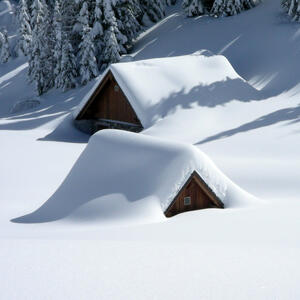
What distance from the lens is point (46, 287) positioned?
14.4 ft

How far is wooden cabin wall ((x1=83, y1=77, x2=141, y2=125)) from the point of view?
918 inches

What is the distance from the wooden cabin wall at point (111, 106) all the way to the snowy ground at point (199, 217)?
72.4 inches

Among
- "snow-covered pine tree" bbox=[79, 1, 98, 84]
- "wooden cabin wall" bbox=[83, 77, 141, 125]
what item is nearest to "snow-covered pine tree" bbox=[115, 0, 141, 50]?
"snow-covered pine tree" bbox=[79, 1, 98, 84]

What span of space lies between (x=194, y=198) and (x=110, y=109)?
1463 cm

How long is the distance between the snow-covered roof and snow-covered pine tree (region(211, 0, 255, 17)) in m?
10.4

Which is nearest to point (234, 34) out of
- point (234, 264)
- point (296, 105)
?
point (296, 105)

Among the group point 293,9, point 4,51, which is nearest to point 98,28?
point 293,9

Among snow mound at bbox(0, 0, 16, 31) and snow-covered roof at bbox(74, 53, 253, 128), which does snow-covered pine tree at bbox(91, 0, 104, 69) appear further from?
snow mound at bbox(0, 0, 16, 31)

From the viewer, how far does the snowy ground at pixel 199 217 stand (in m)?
4.61

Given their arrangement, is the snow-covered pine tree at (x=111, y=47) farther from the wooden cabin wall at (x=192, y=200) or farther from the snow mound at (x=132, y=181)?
the wooden cabin wall at (x=192, y=200)

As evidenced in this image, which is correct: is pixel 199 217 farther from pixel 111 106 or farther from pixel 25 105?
pixel 25 105

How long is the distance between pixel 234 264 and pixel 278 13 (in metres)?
30.8

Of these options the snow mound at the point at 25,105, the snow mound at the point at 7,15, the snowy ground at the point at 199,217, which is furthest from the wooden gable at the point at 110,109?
the snow mound at the point at 7,15

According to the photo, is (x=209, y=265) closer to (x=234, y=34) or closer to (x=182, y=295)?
(x=182, y=295)
